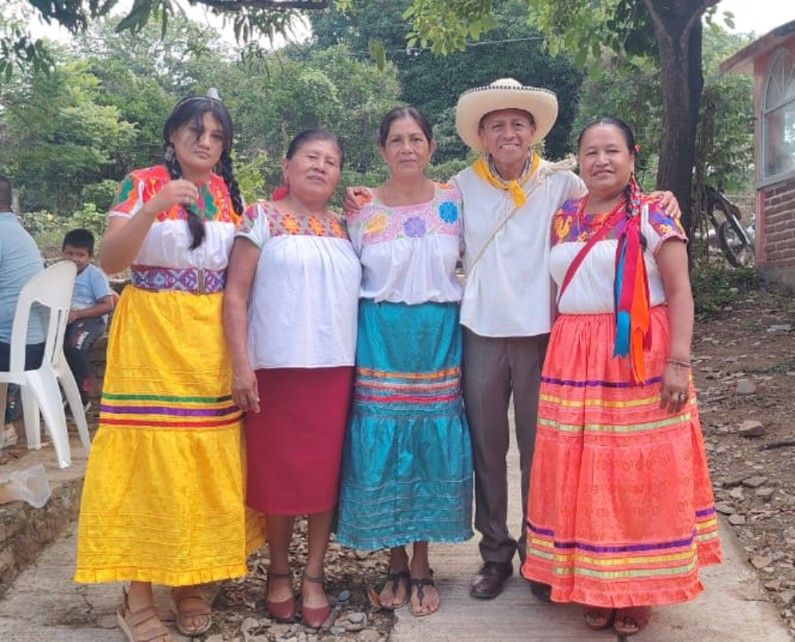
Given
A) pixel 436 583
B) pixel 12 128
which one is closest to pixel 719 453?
pixel 436 583

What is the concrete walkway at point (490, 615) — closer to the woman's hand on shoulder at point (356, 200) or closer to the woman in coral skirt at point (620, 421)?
the woman in coral skirt at point (620, 421)

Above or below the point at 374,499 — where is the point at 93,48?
above

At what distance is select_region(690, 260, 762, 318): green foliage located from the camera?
7.98 meters

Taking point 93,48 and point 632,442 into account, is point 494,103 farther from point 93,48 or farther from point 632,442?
point 93,48

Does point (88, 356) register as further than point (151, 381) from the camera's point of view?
Yes

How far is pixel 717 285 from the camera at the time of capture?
28.1ft

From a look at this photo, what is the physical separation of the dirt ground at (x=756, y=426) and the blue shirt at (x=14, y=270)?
11.8 feet

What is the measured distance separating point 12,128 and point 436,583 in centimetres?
1410

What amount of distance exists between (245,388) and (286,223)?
57 cm

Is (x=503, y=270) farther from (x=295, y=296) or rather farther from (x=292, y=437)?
(x=292, y=437)

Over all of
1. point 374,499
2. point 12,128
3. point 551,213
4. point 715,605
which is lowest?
point 715,605

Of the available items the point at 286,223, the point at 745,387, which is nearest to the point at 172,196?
the point at 286,223

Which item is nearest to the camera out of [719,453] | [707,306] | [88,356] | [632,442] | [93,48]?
[632,442]

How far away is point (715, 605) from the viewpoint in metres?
2.82
